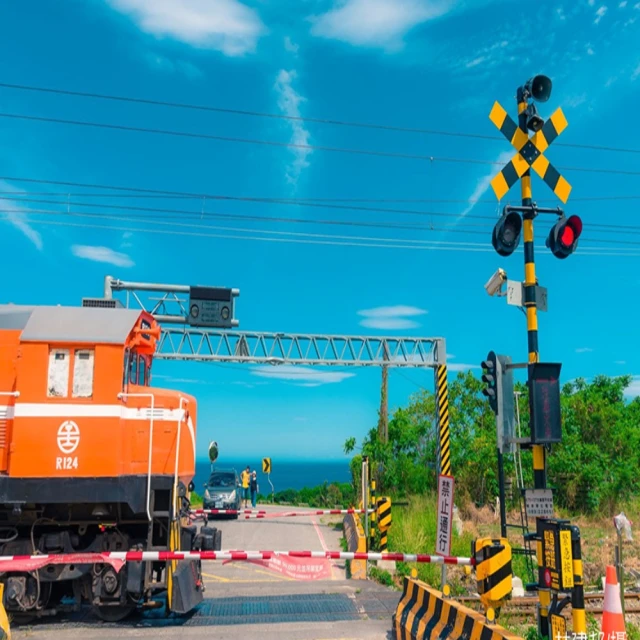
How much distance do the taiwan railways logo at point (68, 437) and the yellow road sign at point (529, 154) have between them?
6.25 meters

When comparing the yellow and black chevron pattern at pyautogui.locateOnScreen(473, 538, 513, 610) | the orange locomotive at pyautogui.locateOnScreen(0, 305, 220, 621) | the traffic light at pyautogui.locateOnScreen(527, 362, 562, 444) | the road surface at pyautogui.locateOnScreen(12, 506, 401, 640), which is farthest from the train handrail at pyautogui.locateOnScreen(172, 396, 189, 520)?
the traffic light at pyautogui.locateOnScreen(527, 362, 562, 444)

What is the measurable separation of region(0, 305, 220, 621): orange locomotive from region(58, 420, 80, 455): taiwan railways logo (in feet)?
0.04

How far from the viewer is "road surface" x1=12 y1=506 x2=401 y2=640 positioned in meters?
8.30

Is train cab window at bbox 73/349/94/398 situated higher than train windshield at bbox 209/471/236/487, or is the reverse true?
train cab window at bbox 73/349/94/398

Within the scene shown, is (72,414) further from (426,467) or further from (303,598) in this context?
(426,467)

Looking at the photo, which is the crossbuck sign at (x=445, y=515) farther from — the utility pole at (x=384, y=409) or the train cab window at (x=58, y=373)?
the utility pole at (x=384, y=409)

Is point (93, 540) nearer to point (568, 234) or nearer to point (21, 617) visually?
point (21, 617)

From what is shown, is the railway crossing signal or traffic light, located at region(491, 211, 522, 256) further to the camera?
the railway crossing signal

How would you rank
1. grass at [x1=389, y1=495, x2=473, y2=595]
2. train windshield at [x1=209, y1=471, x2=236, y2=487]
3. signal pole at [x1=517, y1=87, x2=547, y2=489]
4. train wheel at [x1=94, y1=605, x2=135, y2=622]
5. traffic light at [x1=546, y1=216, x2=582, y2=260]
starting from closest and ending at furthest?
signal pole at [x1=517, y1=87, x2=547, y2=489]
traffic light at [x1=546, y1=216, x2=582, y2=260]
train wheel at [x1=94, y1=605, x2=135, y2=622]
grass at [x1=389, y1=495, x2=473, y2=595]
train windshield at [x1=209, y1=471, x2=236, y2=487]

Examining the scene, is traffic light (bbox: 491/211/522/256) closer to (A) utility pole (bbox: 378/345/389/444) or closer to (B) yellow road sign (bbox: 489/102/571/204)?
(B) yellow road sign (bbox: 489/102/571/204)

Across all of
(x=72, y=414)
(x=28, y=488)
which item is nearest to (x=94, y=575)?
(x=28, y=488)

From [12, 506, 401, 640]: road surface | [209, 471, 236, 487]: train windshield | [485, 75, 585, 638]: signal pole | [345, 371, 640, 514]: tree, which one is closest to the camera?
[485, 75, 585, 638]: signal pole

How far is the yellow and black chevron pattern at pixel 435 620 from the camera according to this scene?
593cm

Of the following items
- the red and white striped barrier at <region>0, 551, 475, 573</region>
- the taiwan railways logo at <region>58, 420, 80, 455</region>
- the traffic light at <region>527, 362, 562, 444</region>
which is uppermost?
the traffic light at <region>527, 362, 562, 444</region>
